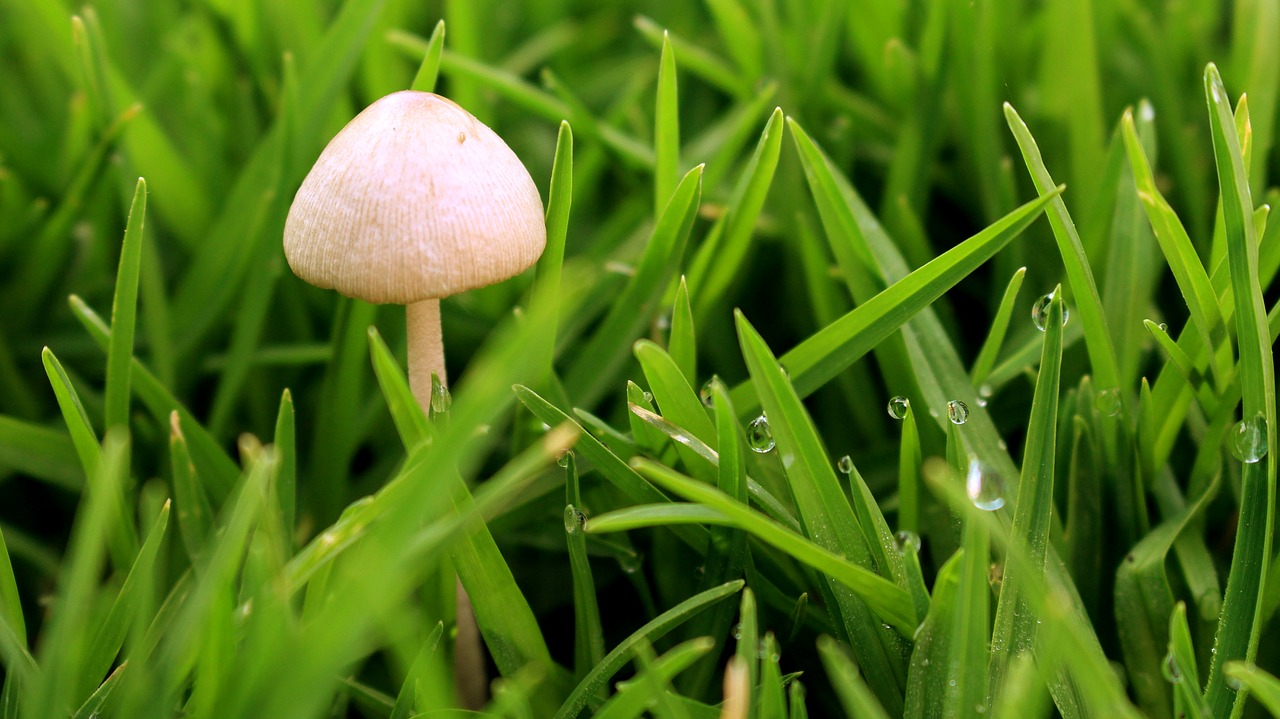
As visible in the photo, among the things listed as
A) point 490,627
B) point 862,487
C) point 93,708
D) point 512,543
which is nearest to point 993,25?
point 862,487

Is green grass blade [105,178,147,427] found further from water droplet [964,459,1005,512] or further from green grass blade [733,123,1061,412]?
water droplet [964,459,1005,512]

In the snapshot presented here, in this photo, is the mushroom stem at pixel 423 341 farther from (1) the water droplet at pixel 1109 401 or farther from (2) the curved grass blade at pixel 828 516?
(1) the water droplet at pixel 1109 401

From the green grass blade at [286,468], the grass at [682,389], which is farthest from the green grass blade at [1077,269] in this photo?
the green grass blade at [286,468]

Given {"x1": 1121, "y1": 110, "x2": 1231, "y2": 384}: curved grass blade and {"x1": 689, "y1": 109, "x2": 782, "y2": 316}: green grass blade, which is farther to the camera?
{"x1": 689, "y1": 109, "x2": 782, "y2": 316}: green grass blade

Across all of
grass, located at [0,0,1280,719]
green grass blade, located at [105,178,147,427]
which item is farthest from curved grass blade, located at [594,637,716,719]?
green grass blade, located at [105,178,147,427]

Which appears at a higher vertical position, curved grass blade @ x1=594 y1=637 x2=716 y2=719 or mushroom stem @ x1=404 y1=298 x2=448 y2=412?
mushroom stem @ x1=404 y1=298 x2=448 y2=412

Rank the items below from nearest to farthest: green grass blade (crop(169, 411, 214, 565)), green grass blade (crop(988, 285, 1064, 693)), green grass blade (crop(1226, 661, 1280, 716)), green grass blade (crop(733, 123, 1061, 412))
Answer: green grass blade (crop(1226, 661, 1280, 716)) < green grass blade (crop(988, 285, 1064, 693)) < green grass blade (crop(733, 123, 1061, 412)) < green grass blade (crop(169, 411, 214, 565))

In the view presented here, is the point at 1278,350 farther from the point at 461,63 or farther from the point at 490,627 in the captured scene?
the point at 461,63
